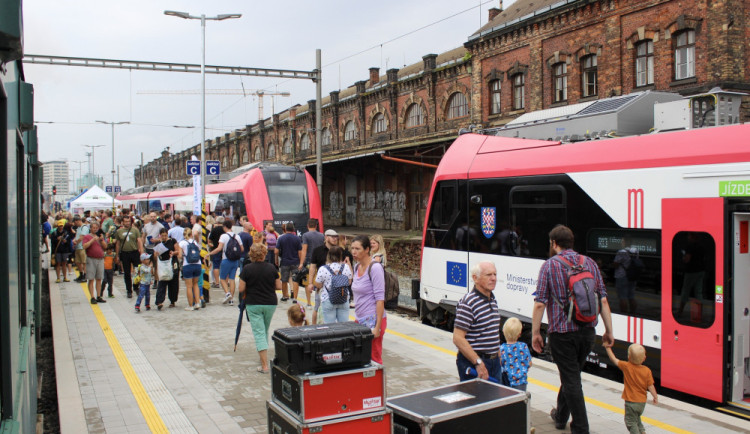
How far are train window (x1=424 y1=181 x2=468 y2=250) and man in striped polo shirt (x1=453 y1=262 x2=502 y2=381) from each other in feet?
17.7

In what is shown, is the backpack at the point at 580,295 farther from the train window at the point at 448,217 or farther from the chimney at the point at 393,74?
the chimney at the point at 393,74

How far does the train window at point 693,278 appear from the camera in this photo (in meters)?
6.59

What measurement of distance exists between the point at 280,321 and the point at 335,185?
3654cm

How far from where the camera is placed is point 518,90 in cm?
2906

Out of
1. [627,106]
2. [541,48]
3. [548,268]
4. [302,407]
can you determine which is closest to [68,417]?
[302,407]

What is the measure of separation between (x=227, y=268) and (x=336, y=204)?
113ft

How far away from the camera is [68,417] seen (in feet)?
21.1

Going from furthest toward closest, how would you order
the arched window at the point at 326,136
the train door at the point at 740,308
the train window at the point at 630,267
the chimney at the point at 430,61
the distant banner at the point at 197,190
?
the arched window at the point at 326,136 < the chimney at the point at 430,61 < the distant banner at the point at 197,190 < the train window at the point at 630,267 < the train door at the point at 740,308

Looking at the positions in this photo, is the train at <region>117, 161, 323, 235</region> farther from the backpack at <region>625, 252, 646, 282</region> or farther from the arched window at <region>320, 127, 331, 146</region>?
the arched window at <region>320, 127, 331, 146</region>

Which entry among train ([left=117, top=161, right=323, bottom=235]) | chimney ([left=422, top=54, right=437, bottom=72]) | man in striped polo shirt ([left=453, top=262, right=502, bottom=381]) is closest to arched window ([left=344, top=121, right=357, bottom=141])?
chimney ([left=422, top=54, right=437, bottom=72])

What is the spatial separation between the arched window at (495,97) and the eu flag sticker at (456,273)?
66.8 ft

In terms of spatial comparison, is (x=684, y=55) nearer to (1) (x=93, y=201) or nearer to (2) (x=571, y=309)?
(2) (x=571, y=309)

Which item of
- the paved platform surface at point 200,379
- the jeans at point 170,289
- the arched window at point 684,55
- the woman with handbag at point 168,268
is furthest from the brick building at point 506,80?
the paved platform surface at point 200,379

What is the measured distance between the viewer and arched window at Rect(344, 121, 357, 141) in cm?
4366
